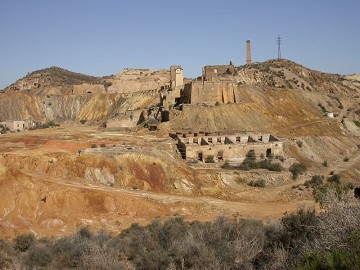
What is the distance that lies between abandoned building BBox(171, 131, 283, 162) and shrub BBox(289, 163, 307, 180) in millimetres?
2018

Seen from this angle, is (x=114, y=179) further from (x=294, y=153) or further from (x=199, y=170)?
(x=294, y=153)

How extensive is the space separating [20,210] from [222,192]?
13259 millimetres

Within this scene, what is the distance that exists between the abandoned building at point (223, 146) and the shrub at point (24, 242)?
757 inches

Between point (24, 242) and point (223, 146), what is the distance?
72.3 feet

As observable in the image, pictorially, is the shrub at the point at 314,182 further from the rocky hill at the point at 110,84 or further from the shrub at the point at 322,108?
the rocky hill at the point at 110,84

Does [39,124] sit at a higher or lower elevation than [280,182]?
higher

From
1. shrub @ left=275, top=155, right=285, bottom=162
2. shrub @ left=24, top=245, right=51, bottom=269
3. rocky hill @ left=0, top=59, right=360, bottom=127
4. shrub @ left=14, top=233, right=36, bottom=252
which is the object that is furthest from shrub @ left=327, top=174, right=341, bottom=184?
shrub @ left=24, top=245, right=51, bottom=269

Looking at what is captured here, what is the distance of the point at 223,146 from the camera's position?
37.7 metres

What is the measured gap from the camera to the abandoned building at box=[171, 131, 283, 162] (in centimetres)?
3688

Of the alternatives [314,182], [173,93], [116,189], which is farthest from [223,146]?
[173,93]

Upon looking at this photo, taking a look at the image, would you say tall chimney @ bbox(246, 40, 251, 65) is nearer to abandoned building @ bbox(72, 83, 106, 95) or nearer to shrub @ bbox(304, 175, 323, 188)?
abandoned building @ bbox(72, 83, 106, 95)

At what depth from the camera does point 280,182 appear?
34.3m

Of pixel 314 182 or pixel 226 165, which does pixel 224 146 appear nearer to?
pixel 226 165

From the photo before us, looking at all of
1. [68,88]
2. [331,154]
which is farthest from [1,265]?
[68,88]
